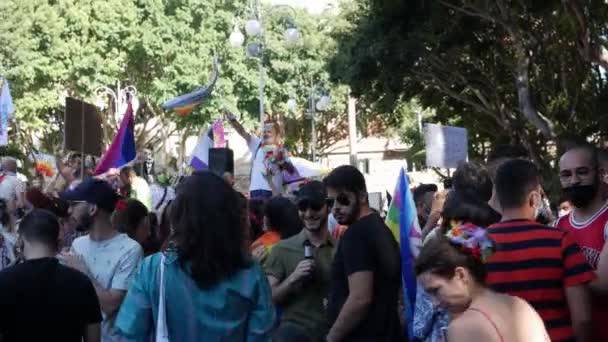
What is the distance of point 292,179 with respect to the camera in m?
12.9

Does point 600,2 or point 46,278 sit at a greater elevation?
point 600,2

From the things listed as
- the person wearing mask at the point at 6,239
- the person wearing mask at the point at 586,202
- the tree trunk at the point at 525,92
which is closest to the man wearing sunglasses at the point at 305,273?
the person wearing mask at the point at 586,202

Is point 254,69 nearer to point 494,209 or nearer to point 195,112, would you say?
point 195,112

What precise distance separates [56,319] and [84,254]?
921 millimetres

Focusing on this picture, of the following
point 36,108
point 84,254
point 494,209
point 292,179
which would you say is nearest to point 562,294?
point 494,209

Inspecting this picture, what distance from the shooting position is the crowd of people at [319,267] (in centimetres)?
417

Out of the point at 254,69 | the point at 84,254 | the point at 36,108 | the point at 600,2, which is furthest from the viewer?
the point at 254,69

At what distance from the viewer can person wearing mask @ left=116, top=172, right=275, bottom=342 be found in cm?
432

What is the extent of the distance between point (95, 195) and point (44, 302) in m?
1.14

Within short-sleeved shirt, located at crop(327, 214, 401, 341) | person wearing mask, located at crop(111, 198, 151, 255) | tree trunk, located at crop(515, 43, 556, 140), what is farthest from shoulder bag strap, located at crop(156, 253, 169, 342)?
tree trunk, located at crop(515, 43, 556, 140)

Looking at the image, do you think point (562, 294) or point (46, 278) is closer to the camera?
point (562, 294)

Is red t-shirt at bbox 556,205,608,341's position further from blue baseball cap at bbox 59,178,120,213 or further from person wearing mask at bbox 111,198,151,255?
person wearing mask at bbox 111,198,151,255

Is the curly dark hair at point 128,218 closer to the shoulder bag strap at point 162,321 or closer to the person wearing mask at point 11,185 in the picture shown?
the shoulder bag strap at point 162,321

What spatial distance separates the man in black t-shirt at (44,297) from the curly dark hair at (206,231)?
1.23m
